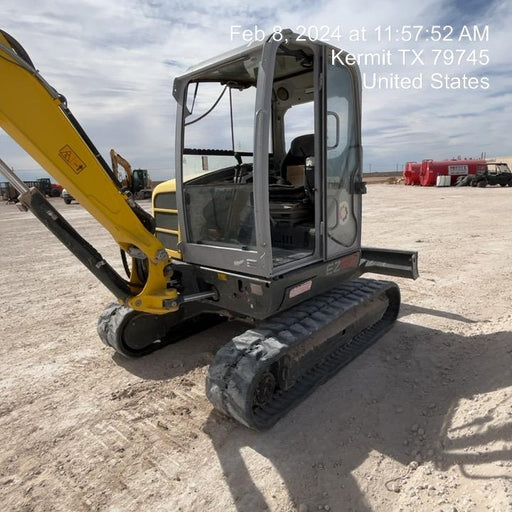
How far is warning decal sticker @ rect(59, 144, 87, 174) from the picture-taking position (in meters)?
2.77

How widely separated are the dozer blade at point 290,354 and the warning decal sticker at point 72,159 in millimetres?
1671

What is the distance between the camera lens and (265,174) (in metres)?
2.94

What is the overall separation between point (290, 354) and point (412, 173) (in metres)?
33.4

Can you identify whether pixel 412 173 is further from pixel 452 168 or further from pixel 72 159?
pixel 72 159

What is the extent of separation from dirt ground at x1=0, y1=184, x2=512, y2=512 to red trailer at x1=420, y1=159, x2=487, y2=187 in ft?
93.4

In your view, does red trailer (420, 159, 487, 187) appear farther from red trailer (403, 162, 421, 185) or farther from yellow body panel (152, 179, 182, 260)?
yellow body panel (152, 179, 182, 260)

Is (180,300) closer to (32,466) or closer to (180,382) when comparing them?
(180,382)

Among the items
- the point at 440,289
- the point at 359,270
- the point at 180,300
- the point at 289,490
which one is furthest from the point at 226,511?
the point at 440,289

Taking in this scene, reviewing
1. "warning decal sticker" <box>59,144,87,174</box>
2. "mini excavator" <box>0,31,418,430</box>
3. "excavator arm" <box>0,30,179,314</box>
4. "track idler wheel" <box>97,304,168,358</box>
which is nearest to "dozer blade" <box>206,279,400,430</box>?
"mini excavator" <box>0,31,418,430</box>

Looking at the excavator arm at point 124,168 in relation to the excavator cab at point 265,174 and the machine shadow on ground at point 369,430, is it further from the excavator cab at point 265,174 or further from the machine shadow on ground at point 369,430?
the machine shadow on ground at point 369,430

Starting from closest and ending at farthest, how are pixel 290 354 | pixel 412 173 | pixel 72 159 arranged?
pixel 72 159, pixel 290 354, pixel 412 173

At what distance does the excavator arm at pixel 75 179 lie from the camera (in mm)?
2564

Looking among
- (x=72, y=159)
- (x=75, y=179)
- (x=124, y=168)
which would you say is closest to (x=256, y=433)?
(x=75, y=179)

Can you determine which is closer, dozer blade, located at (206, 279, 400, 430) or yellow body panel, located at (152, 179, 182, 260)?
dozer blade, located at (206, 279, 400, 430)
